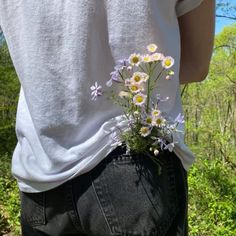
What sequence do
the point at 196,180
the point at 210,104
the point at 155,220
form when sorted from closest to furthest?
the point at 155,220 < the point at 196,180 < the point at 210,104

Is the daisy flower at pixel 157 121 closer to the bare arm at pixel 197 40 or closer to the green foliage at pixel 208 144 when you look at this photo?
the bare arm at pixel 197 40

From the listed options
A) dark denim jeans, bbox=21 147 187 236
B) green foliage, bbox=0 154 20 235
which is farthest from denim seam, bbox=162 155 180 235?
green foliage, bbox=0 154 20 235

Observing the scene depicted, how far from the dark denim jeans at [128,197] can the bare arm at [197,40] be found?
26 cm

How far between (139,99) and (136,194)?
0.16m

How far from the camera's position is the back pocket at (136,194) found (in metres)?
0.81

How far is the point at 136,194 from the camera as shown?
81 centimetres

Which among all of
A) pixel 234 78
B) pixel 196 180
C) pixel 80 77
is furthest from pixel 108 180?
pixel 234 78

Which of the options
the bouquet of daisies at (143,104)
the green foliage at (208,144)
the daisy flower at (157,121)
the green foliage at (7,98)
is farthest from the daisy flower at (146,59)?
the green foliage at (7,98)

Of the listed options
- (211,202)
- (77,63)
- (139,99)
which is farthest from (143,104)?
(211,202)

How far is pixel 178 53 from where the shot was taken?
2.92ft

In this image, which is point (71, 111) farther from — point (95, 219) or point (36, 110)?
point (95, 219)

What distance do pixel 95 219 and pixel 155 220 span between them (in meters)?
0.11

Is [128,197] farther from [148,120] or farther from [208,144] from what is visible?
[208,144]

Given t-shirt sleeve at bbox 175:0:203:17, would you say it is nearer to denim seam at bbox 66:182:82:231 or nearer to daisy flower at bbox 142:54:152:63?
daisy flower at bbox 142:54:152:63
